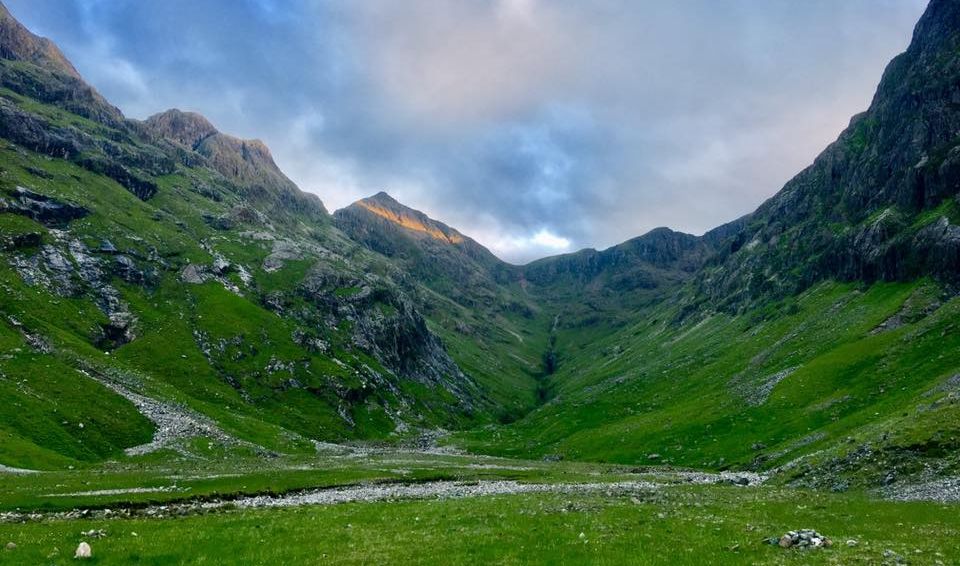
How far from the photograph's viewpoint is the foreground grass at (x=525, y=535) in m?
22.1

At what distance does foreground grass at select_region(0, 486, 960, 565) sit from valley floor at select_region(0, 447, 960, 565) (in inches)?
3.8

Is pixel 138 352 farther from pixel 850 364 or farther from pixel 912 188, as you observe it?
pixel 912 188

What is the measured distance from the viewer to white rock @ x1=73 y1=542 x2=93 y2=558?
22.9 metres

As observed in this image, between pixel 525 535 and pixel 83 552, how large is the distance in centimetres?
2007

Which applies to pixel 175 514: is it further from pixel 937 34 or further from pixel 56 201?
pixel 937 34

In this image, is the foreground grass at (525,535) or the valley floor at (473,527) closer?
the foreground grass at (525,535)

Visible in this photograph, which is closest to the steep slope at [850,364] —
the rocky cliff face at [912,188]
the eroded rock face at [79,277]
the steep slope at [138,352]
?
the rocky cliff face at [912,188]

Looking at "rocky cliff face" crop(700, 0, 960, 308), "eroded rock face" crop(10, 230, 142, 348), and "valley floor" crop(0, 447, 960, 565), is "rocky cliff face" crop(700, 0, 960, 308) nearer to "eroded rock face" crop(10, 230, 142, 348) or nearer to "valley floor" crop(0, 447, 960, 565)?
"valley floor" crop(0, 447, 960, 565)

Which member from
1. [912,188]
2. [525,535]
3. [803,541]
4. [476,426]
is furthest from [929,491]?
[476,426]

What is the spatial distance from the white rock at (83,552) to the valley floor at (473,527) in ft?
1.93

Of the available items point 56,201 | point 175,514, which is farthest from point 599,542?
point 56,201

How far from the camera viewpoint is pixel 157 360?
13562 centimetres

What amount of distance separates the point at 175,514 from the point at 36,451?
53.4 m

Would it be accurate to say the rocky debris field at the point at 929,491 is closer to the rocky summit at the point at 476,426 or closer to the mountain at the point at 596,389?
the rocky summit at the point at 476,426
